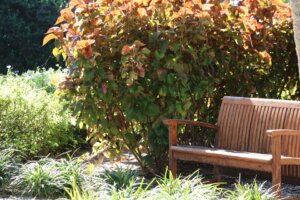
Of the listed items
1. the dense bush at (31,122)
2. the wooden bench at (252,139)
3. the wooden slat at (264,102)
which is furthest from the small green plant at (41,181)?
the wooden slat at (264,102)

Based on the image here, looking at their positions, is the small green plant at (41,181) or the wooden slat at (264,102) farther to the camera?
the wooden slat at (264,102)

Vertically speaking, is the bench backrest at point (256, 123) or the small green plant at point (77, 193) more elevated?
the bench backrest at point (256, 123)

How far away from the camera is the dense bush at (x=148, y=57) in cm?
737

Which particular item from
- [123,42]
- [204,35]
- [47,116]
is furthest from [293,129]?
[47,116]

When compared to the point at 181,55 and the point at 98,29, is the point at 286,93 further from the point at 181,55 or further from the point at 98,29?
the point at 98,29

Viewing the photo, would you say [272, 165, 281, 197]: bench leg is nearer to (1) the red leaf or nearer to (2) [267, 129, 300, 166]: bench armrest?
(2) [267, 129, 300, 166]: bench armrest

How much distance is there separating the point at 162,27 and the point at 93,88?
922 millimetres

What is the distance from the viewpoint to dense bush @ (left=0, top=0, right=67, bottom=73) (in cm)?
1595

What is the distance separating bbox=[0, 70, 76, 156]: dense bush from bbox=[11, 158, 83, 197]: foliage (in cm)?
153

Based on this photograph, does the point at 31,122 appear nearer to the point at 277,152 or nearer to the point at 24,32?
the point at 277,152

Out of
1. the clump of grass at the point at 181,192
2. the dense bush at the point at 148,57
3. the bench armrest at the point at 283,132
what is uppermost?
the dense bush at the point at 148,57

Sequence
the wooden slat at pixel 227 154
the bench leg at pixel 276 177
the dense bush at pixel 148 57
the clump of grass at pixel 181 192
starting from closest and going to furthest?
the clump of grass at pixel 181 192
the bench leg at pixel 276 177
the wooden slat at pixel 227 154
the dense bush at pixel 148 57

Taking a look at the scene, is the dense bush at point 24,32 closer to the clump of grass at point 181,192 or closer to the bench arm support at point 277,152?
the bench arm support at point 277,152

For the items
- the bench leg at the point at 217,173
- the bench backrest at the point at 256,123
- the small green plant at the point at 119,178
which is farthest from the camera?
the bench leg at the point at 217,173
